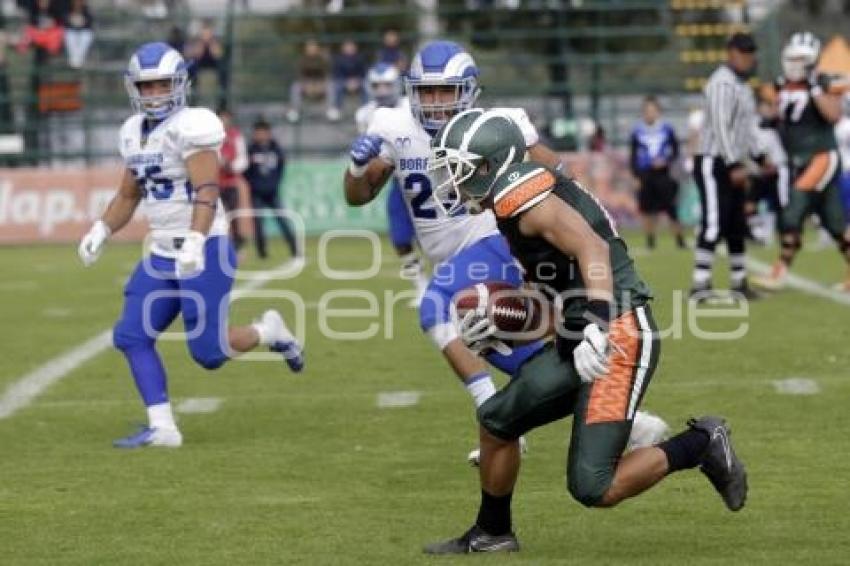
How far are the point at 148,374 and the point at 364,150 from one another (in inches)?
56.7

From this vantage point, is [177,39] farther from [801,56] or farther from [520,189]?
[520,189]

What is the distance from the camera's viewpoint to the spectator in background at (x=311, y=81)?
2512 centimetres

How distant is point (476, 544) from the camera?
562cm

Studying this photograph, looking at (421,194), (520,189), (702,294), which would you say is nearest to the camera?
(520,189)


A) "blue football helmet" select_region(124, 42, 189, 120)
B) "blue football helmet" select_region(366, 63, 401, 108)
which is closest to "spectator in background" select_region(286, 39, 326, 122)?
"blue football helmet" select_region(366, 63, 401, 108)

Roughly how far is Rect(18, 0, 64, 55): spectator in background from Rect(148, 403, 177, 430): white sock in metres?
17.8

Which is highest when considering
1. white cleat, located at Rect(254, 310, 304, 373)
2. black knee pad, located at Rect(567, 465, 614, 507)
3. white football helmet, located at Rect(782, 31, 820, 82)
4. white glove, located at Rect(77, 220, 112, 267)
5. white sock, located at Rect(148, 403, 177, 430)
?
white football helmet, located at Rect(782, 31, 820, 82)

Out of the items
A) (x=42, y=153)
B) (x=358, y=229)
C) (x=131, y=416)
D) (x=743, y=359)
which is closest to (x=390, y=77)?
(x=743, y=359)

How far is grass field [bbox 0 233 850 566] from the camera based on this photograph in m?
5.72

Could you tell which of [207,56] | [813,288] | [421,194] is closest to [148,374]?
[421,194]

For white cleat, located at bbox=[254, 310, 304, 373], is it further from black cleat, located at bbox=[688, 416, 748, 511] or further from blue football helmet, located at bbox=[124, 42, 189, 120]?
black cleat, located at bbox=[688, 416, 748, 511]

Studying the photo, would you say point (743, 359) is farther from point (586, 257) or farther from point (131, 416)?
point (586, 257)

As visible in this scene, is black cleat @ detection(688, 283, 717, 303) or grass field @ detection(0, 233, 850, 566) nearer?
grass field @ detection(0, 233, 850, 566)

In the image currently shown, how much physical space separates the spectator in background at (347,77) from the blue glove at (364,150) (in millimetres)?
17125
